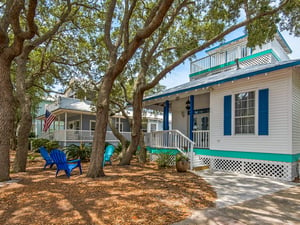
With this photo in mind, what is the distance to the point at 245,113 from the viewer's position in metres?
8.51

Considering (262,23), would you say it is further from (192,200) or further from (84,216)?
(84,216)

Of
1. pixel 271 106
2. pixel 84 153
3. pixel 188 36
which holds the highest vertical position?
pixel 188 36

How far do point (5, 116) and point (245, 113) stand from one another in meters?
8.87

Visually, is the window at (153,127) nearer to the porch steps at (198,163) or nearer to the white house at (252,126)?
the white house at (252,126)

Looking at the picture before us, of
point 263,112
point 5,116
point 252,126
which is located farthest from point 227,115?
point 5,116

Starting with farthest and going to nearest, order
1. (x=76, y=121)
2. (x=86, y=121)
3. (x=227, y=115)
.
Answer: (x=76, y=121) → (x=86, y=121) → (x=227, y=115)

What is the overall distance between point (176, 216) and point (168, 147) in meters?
6.66

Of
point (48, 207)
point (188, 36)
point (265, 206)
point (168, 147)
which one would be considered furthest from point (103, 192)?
point (188, 36)

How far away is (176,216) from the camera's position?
3.84 metres

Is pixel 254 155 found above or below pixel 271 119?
below

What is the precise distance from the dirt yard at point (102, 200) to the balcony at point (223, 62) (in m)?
9.70

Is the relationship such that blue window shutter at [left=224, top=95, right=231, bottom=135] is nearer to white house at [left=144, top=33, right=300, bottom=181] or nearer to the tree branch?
white house at [left=144, top=33, right=300, bottom=181]

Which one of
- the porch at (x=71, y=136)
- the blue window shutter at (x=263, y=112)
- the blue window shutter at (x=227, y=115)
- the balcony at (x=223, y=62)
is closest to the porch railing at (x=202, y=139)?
the blue window shutter at (x=227, y=115)

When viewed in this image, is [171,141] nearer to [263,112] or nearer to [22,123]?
[263,112]
